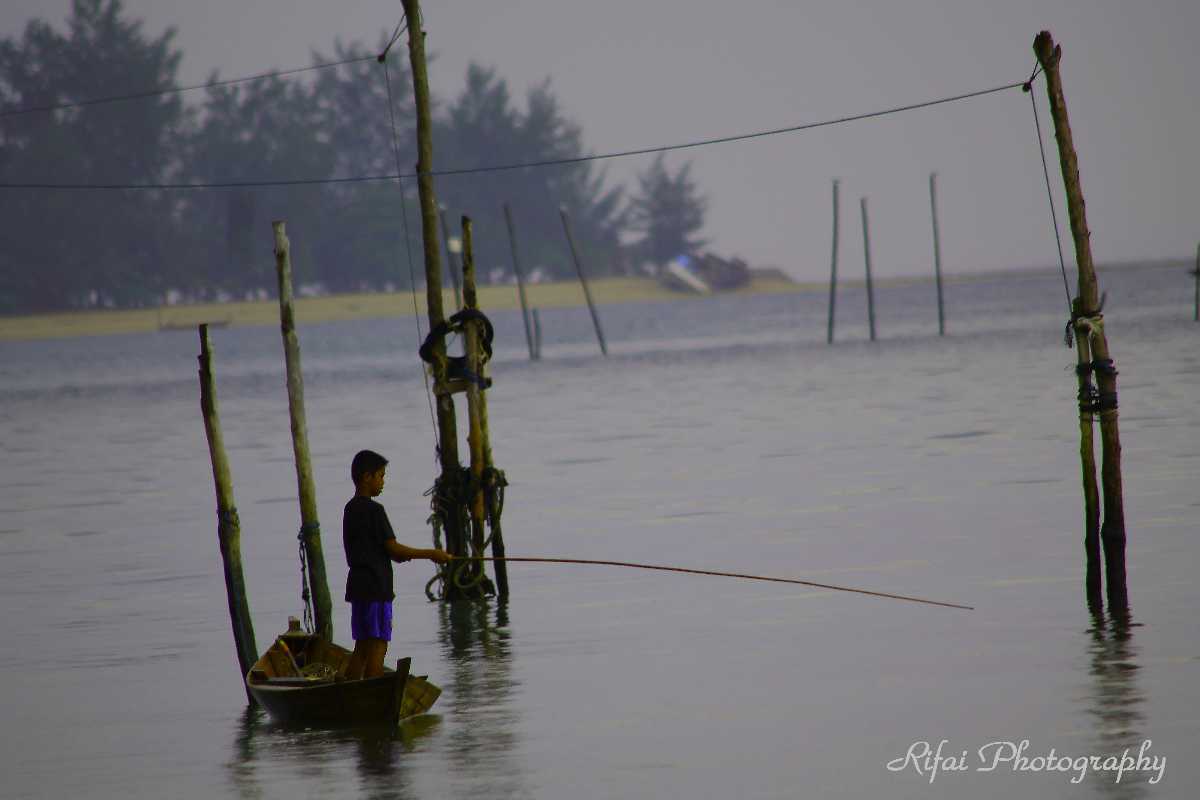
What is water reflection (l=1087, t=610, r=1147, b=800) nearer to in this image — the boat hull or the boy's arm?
the boy's arm

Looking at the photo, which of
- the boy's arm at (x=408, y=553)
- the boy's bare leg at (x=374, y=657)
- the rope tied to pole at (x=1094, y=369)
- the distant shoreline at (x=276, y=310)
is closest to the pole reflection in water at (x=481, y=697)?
the boy's bare leg at (x=374, y=657)

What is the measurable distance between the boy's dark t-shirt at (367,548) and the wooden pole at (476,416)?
15.6 feet

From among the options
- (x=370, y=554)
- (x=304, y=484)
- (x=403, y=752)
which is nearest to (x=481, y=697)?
(x=403, y=752)

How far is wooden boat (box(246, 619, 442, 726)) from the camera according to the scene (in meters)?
13.3

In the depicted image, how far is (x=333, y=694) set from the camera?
13.4m

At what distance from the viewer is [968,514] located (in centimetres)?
2438

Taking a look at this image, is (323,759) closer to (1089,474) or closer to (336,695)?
(336,695)

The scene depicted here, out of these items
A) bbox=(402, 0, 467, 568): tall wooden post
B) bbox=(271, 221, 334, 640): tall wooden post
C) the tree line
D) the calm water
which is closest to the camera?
the calm water

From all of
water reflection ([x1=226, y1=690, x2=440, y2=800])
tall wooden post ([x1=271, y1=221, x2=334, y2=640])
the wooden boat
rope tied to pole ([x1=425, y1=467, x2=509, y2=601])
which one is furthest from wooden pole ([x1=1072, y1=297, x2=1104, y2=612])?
tall wooden post ([x1=271, y1=221, x2=334, y2=640])

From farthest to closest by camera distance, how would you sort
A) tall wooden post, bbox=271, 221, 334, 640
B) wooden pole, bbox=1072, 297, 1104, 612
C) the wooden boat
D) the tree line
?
the tree line < tall wooden post, bbox=271, 221, 334, 640 < wooden pole, bbox=1072, 297, 1104, 612 < the wooden boat

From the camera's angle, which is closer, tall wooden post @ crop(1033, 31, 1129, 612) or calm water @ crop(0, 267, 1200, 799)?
calm water @ crop(0, 267, 1200, 799)

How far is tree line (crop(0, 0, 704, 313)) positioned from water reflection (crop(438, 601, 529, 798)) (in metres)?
121

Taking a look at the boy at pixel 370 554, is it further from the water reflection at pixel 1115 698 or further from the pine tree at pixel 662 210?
the pine tree at pixel 662 210

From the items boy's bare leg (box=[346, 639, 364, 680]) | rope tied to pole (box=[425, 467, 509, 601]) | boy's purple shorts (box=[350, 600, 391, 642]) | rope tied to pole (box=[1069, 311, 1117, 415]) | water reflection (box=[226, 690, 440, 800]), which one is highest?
rope tied to pole (box=[1069, 311, 1117, 415])
